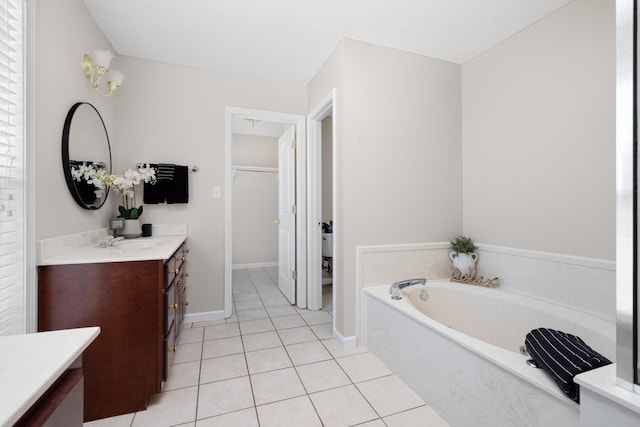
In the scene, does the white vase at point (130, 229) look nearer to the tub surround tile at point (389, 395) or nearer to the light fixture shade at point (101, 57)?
the light fixture shade at point (101, 57)

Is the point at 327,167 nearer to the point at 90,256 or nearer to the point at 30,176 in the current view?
the point at 90,256

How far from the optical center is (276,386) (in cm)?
170

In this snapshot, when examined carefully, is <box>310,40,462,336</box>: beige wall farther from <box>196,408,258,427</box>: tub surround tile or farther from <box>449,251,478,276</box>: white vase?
<box>196,408,258,427</box>: tub surround tile

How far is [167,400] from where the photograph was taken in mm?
1568

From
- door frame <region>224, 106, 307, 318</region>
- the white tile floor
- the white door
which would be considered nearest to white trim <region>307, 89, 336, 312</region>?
door frame <region>224, 106, 307, 318</region>

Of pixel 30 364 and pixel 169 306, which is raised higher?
pixel 30 364

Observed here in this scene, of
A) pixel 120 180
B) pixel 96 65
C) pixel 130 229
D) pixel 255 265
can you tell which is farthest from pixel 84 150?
pixel 255 265

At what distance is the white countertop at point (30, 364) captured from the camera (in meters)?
0.45

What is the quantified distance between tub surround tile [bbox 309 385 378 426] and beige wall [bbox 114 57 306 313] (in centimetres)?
153

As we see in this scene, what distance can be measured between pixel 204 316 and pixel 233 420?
1.42 m

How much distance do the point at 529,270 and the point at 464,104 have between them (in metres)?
1.50

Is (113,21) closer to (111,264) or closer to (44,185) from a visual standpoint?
(44,185)

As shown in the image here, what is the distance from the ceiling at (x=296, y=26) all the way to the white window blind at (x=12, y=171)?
0.89 meters

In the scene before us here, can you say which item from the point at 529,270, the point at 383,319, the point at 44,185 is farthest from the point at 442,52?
the point at 44,185
